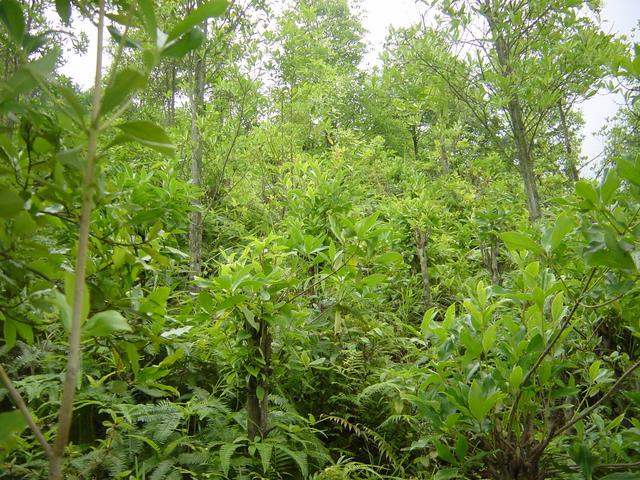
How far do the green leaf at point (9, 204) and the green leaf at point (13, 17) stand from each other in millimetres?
267

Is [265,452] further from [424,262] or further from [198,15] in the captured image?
[424,262]

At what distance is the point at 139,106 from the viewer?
7730 millimetres

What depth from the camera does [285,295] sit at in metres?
2.32

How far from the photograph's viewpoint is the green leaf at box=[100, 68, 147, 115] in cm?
Answer: 58

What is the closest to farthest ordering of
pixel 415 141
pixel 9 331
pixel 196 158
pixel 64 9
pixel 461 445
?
pixel 64 9 < pixel 9 331 < pixel 461 445 < pixel 196 158 < pixel 415 141

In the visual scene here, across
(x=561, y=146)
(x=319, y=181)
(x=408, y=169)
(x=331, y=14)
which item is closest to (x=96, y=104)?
(x=319, y=181)

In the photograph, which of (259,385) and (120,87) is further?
(259,385)

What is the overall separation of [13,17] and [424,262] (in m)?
3.51

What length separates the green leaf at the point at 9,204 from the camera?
62cm

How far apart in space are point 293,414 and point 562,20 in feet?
9.84

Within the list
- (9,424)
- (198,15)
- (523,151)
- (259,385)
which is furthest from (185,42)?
(523,151)

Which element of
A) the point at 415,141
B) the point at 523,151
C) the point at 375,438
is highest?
the point at 415,141

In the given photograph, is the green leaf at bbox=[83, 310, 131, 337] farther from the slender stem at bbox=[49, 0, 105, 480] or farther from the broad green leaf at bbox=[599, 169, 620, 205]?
the broad green leaf at bbox=[599, 169, 620, 205]

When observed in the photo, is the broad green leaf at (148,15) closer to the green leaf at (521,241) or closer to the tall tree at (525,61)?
the green leaf at (521,241)
